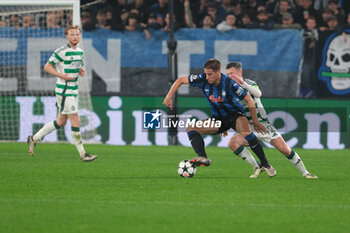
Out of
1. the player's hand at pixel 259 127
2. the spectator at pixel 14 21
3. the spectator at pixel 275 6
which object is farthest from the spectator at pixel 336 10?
the player's hand at pixel 259 127

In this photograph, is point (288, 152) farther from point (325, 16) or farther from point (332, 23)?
point (325, 16)

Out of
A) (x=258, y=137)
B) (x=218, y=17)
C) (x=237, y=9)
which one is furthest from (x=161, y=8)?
(x=258, y=137)

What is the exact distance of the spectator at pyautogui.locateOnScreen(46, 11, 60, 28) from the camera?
18375 millimetres

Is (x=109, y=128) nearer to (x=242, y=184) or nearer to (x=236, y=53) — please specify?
(x=236, y=53)

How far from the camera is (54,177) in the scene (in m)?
10.5

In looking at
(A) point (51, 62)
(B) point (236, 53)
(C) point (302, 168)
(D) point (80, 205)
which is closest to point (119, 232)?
(D) point (80, 205)

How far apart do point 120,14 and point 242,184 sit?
1022cm

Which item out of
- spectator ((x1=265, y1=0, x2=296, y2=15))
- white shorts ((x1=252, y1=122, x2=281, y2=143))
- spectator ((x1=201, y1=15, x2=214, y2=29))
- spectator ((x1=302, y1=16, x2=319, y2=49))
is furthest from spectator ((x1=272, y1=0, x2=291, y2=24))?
white shorts ((x1=252, y1=122, x2=281, y2=143))

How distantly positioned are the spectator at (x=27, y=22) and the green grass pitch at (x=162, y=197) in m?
5.15

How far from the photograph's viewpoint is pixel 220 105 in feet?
34.6

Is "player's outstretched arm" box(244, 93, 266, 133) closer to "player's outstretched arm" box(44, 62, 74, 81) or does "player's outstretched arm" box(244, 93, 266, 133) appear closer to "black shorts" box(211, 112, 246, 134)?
"black shorts" box(211, 112, 246, 134)

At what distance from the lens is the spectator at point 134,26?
18000 millimetres

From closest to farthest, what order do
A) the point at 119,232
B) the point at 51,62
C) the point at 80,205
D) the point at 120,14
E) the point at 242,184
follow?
1. the point at 119,232
2. the point at 80,205
3. the point at 242,184
4. the point at 51,62
5. the point at 120,14

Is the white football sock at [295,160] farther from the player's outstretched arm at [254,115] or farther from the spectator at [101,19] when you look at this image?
the spectator at [101,19]
